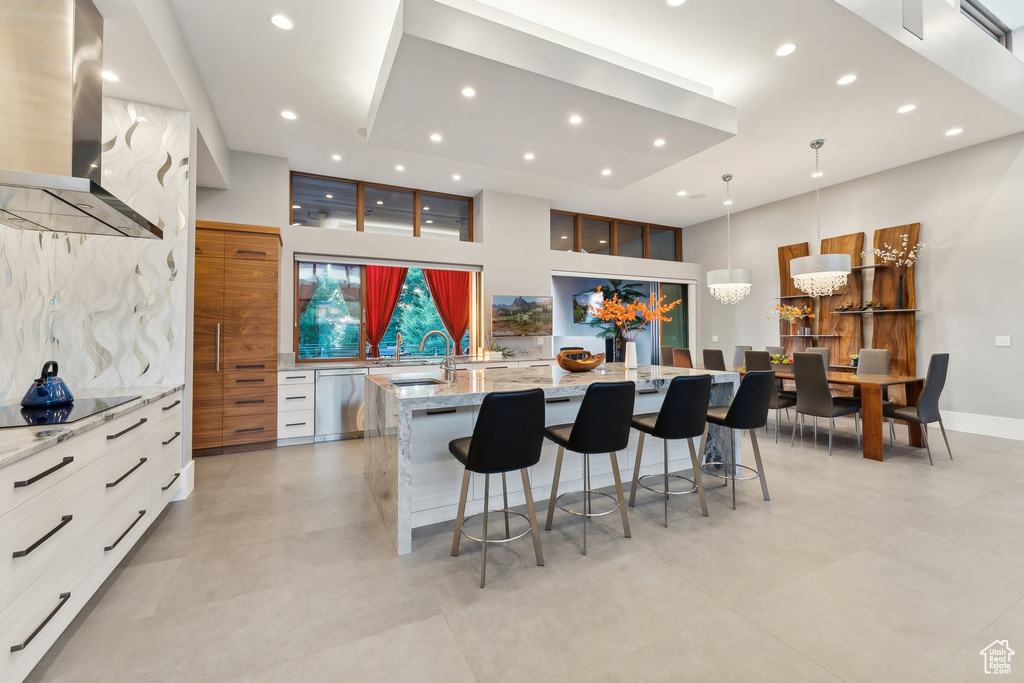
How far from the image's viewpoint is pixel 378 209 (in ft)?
19.5

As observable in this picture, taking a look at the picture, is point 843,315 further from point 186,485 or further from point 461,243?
point 186,485

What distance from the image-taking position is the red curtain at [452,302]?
6.82 meters

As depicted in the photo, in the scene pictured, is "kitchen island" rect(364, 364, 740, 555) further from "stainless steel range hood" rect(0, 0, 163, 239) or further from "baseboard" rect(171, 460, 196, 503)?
"stainless steel range hood" rect(0, 0, 163, 239)

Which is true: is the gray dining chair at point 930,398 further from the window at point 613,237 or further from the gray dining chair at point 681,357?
the window at point 613,237

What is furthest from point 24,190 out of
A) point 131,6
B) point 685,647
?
point 685,647

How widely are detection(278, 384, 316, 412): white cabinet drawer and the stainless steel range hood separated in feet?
8.44

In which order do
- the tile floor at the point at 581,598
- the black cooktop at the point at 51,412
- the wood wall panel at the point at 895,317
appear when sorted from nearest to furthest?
the tile floor at the point at 581,598 → the black cooktop at the point at 51,412 → the wood wall panel at the point at 895,317

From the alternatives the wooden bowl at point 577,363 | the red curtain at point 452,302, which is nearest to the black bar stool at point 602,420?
the wooden bowl at point 577,363

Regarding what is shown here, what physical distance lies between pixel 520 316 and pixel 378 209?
→ 2486 millimetres

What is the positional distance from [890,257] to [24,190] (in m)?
7.90

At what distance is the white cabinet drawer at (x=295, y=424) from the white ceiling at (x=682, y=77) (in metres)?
2.96

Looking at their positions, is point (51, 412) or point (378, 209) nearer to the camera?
point (51, 412)

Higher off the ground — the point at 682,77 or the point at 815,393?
the point at 682,77

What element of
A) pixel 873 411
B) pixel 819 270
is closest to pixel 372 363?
pixel 819 270
